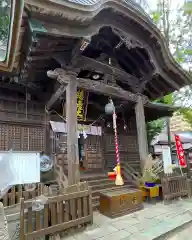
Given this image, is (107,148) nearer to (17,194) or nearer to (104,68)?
(104,68)

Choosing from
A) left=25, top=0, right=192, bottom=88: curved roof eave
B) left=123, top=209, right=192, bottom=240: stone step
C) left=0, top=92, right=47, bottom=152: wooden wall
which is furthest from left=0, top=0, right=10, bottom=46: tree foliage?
left=123, top=209, right=192, bottom=240: stone step

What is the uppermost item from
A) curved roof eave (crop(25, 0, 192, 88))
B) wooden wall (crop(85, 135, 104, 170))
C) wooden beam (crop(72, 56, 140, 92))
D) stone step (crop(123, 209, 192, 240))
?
curved roof eave (crop(25, 0, 192, 88))

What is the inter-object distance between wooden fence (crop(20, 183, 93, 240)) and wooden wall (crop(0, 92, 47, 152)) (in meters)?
3.51

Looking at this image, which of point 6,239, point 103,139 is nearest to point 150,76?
point 103,139

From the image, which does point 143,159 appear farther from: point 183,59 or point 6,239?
point 183,59

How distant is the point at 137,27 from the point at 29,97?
4.83m

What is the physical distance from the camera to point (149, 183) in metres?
5.98

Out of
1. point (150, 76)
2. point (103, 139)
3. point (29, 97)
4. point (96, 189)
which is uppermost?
point (150, 76)

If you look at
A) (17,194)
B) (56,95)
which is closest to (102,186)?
(17,194)

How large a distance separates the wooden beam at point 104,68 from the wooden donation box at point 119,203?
404 cm

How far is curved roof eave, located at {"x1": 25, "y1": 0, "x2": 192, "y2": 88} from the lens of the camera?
412 cm

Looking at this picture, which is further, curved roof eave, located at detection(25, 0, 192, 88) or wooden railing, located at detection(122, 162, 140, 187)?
wooden railing, located at detection(122, 162, 140, 187)

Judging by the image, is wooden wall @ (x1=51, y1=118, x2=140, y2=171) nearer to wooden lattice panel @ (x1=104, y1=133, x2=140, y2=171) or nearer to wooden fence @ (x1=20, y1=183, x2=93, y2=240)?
wooden lattice panel @ (x1=104, y1=133, x2=140, y2=171)

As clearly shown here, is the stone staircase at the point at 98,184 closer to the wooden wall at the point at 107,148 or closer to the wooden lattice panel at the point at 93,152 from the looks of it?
the wooden wall at the point at 107,148
